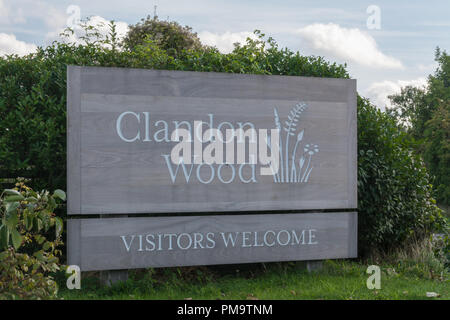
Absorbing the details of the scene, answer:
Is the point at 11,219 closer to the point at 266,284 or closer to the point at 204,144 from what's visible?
the point at 204,144

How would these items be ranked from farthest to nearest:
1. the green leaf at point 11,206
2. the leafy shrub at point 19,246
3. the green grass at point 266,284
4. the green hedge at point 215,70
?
the green hedge at point 215,70 → the green grass at point 266,284 → the leafy shrub at point 19,246 → the green leaf at point 11,206

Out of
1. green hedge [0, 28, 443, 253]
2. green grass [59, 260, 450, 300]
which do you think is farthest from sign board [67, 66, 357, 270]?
green hedge [0, 28, 443, 253]

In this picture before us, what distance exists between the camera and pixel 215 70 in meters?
5.40

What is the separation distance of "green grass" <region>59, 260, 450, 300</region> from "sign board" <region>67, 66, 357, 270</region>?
24 cm

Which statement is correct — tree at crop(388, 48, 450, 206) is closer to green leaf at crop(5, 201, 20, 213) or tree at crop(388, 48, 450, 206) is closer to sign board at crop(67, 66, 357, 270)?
sign board at crop(67, 66, 357, 270)

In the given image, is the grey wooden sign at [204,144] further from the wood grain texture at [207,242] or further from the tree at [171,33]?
the tree at [171,33]

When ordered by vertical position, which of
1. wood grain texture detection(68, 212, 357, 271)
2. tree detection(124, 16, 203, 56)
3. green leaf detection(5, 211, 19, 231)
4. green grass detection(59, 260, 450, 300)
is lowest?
green grass detection(59, 260, 450, 300)

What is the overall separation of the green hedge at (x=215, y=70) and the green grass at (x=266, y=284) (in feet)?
2.75

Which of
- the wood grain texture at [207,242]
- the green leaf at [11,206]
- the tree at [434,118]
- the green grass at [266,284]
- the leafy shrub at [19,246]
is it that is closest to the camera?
the green leaf at [11,206]

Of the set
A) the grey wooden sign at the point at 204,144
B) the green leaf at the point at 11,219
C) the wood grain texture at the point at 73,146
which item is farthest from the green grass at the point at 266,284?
the green leaf at the point at 11,219

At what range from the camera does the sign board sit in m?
4.50

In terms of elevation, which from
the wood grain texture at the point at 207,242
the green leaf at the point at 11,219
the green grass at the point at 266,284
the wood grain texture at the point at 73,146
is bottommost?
the green grass at the point at 266,284

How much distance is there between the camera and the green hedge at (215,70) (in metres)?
4.83
